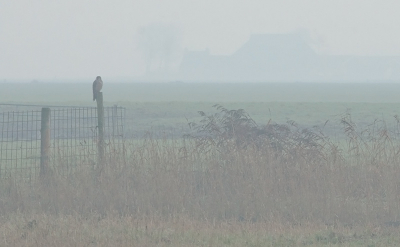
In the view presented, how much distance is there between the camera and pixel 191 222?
9820 mm

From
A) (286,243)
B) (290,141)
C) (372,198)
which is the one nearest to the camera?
(286,243)

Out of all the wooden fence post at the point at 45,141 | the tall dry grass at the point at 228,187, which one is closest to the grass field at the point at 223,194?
the tall dry grass at the point at 228,187

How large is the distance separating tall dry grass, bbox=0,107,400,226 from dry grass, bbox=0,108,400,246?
0.02 metres

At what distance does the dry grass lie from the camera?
31.7ft

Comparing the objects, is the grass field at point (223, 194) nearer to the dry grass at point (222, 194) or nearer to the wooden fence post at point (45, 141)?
the dry grass at point (222, 194)

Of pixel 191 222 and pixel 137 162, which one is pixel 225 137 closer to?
pixel 137 162

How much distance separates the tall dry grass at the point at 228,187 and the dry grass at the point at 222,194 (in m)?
0.02

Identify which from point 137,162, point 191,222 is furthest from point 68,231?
point 137,162

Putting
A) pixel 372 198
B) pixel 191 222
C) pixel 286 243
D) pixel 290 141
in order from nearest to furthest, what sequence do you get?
pixel 286 243 < pixel 191 222 < pixel 372 198 < pixel 290 141

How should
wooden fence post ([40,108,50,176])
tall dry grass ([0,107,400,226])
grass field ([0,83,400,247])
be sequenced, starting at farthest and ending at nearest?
wooden fence post ([40,108,50,176])
tall dry grass ([0,107,400,226])
grass field ([0,83,400,247])

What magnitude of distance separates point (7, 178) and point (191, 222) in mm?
3415

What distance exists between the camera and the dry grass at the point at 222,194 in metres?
9.66

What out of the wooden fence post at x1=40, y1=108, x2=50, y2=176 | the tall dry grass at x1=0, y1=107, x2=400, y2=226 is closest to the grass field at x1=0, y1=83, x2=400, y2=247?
the tall dry grass at x1=0, y1=107, x2=400, y2=226

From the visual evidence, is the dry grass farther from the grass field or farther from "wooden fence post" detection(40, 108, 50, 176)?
"wooden fence post" detection(40, 108, 50, 176)
